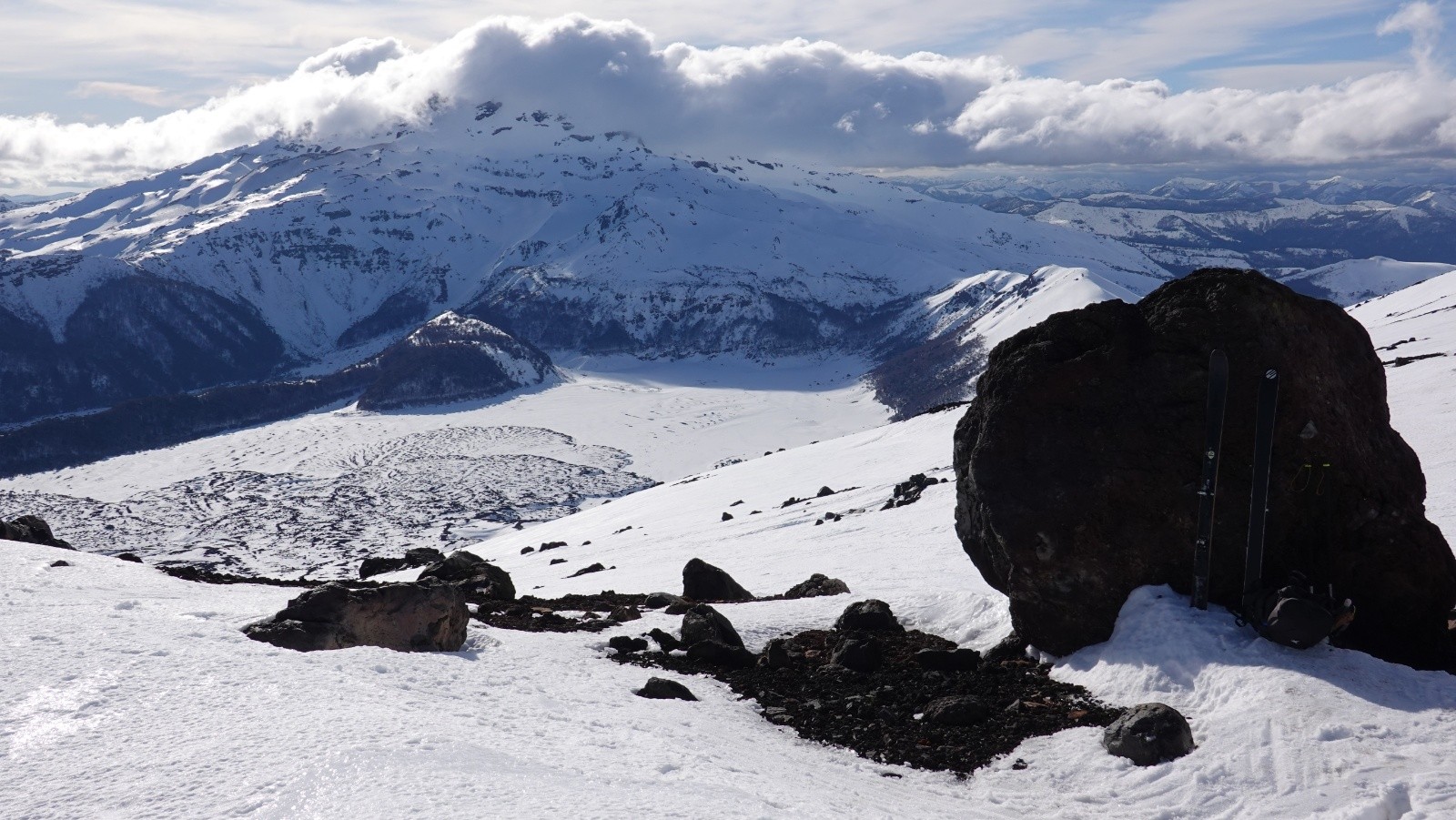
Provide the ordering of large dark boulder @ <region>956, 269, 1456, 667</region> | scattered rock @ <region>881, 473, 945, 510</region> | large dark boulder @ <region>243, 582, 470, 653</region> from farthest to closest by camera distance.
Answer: scattered rock @ <region>881, 473, 945, 510</region>
large dark boulder @ <region>243, 582, 470, 653</region>
large dark boulder @ <region>956, 269, 1456, 667</region>

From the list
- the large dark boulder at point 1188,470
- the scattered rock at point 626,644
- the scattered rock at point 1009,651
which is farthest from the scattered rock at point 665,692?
the large dark boulder at point 1188,470

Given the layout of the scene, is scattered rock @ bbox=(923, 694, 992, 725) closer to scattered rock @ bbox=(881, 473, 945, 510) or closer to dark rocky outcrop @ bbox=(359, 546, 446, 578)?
scattered rock @ bbox=(881, 473, 945, 510)

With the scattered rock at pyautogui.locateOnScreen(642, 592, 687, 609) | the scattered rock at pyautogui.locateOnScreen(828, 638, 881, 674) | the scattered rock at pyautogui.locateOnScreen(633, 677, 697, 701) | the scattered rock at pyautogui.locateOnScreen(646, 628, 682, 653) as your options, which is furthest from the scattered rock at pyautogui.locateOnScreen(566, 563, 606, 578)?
the scattered rock at pyautogui.locateOnScreen(633, 677, 697, 701)

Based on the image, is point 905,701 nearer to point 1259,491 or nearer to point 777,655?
point 777,655

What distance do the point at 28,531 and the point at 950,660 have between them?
29.8 m

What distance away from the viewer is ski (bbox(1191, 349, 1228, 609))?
42.4ft

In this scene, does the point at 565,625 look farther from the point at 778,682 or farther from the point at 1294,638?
the point at 1294,638

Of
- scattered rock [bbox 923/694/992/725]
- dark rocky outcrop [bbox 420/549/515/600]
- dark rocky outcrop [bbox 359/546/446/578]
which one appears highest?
→ scattered rock [bbox 923/694/992/725]

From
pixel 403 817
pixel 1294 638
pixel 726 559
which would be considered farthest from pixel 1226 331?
pixel 726 559

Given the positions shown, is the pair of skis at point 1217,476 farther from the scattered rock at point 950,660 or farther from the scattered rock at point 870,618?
the scattered rock at point 870,618

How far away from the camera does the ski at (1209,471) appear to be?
1294 cm

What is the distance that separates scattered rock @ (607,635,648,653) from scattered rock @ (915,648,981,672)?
17.5 feet

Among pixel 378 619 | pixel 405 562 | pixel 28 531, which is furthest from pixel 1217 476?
pixel 405 562

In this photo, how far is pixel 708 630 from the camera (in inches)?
660
